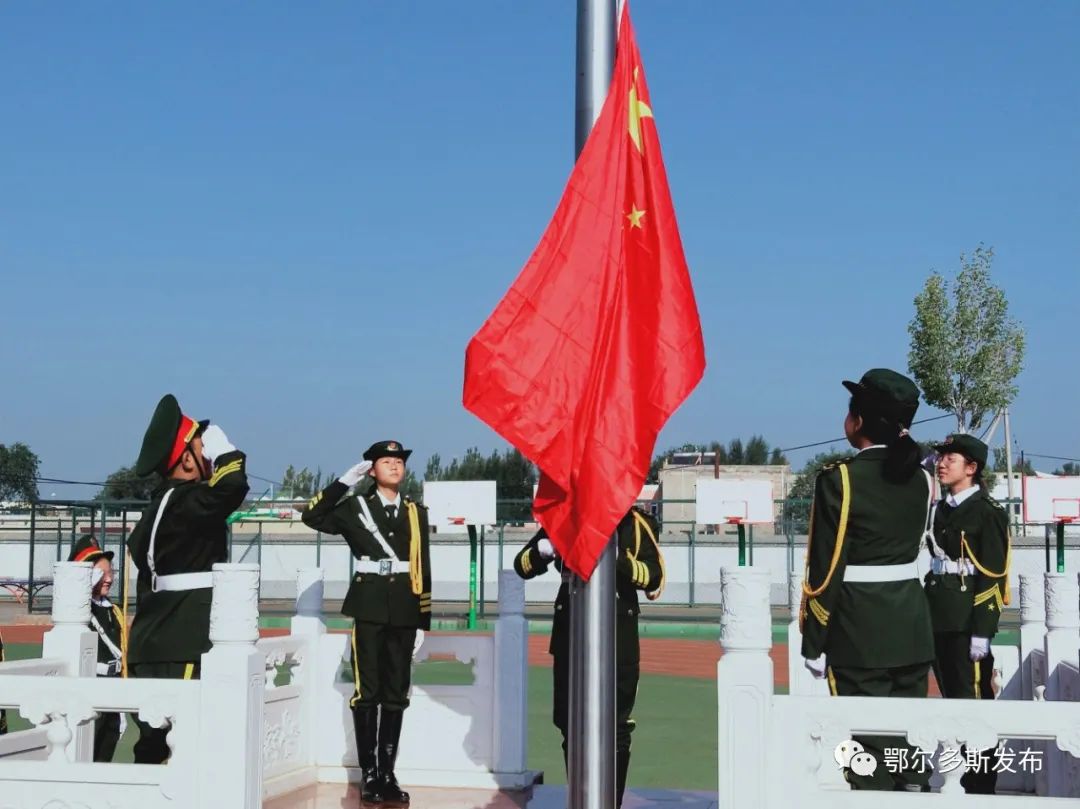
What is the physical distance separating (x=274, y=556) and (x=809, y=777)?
23.4 metres

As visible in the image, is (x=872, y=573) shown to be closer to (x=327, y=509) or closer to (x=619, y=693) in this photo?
(x=619, y=693)

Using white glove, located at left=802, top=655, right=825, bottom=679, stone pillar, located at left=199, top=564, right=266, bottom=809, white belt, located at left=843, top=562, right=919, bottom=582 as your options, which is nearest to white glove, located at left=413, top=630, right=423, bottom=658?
stone pillar, located at left=199, top=564, right=266, bottom=809

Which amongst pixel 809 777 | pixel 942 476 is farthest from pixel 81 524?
pixel 809 777

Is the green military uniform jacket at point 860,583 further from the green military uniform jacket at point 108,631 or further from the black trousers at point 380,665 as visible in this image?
the green military uniform jacket at point 108,631

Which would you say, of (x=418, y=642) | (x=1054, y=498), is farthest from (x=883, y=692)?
(x=1054, y=498)

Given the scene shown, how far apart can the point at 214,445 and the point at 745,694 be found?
2.65 metres

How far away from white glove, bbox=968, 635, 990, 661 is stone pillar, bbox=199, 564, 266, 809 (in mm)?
3524

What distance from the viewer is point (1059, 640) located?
19.9 ft

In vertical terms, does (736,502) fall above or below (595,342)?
below

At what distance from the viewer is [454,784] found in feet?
22.7

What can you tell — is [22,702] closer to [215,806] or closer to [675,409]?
[215,806]

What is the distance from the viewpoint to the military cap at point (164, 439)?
5.48 m

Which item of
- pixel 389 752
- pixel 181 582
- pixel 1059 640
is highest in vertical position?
pixel 181 582

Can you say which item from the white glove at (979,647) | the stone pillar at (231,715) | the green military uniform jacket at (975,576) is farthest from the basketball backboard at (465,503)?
the stone pillar at (231,715)
